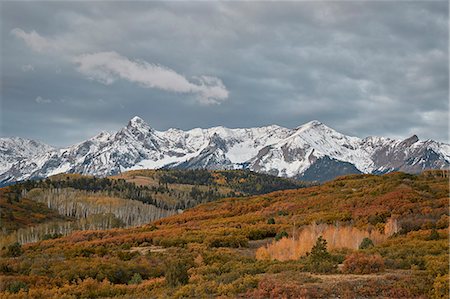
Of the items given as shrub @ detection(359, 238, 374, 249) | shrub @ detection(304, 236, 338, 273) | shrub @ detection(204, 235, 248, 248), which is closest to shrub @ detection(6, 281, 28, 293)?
shrub @ detection(304, 236, 338, 273)

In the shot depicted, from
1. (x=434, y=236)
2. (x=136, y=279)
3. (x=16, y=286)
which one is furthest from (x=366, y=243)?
(x=16, y=286)

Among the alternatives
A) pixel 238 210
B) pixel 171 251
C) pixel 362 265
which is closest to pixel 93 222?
pixel 238 210

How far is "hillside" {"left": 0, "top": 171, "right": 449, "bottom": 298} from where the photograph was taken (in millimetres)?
17219

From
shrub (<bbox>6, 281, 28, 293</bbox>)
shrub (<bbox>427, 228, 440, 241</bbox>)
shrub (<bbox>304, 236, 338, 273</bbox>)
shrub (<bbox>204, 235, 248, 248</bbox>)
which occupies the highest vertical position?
shrub (<bbox>427, 228, 440, 241</bbox>)

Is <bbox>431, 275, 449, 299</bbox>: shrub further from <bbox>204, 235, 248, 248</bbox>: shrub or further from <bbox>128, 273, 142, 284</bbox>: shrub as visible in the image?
<bbox>204, 235, 248, 248</bbox>: shrub

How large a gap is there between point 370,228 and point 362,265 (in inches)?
691

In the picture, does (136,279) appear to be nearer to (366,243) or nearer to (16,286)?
(16,286)

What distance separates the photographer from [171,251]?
37062 millimetres

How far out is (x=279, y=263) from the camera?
23.7 metres

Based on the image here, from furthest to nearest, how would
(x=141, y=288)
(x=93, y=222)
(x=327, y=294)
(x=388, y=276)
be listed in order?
1. (x=93, y=222)
2. (x=141, y=288)
3. (x=388, y=276)
4. (x=327, y=294)

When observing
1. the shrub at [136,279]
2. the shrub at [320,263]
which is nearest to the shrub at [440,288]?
the shrub at [320,263]

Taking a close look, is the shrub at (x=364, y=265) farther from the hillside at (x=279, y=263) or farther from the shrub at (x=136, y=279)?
the shrub at (x=136, y=279)

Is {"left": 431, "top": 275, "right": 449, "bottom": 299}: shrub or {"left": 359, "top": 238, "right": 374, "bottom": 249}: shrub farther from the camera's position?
{"left": 359, "top": 238, "right": 374, "bottom": 249}: shrub

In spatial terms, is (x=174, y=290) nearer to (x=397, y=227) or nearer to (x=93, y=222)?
(x=397, y=227)
